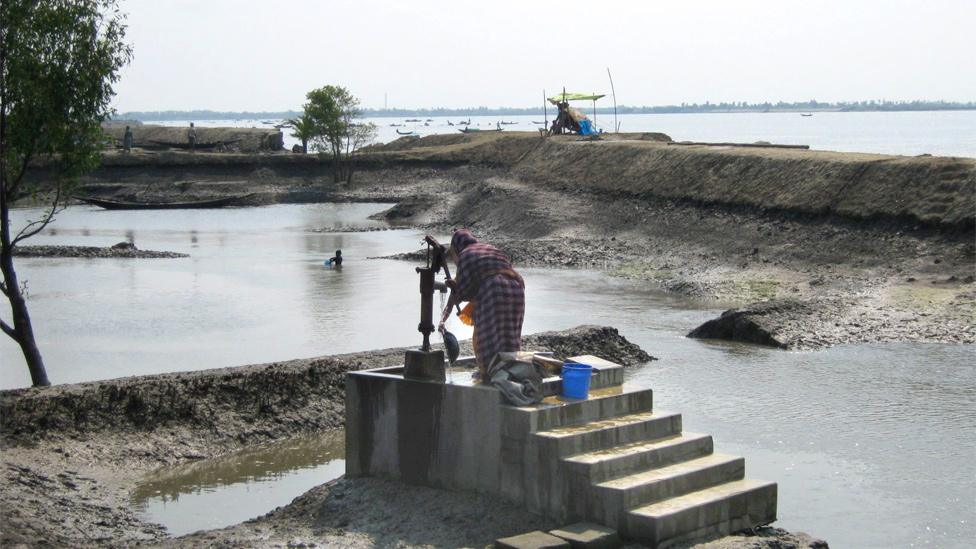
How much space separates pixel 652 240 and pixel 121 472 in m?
21.2

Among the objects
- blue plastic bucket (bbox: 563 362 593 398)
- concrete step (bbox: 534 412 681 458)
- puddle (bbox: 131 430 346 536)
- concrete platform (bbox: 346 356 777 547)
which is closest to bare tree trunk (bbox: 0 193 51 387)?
puddle (bbox: 131 430 346 536)

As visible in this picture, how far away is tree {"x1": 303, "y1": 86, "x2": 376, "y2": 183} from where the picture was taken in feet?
184

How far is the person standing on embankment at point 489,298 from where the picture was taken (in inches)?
402

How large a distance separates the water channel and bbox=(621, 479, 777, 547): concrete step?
105 centimetres

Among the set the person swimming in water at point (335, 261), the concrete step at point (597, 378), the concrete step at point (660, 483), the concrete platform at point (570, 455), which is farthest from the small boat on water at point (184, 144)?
the concrete step at point (660, 483)

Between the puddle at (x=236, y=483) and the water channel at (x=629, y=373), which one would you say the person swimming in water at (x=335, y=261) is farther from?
the puddle at (x=236, y=483)

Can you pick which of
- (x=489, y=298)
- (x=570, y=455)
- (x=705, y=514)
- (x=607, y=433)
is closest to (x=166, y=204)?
(x=489, y=298)

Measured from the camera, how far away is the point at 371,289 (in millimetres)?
26156

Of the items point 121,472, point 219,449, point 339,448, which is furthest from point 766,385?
point 121,472

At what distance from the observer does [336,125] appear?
55781 mm

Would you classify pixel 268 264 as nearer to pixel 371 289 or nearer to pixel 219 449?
pixel 371 289

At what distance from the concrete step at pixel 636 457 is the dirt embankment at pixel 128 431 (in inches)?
50.7

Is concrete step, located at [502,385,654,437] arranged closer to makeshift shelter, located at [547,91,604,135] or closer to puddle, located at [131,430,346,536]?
puddle, located at [131,430,346,536]

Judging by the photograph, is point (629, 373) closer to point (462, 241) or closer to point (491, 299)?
point (462, 241)
